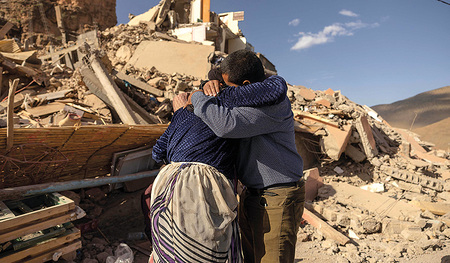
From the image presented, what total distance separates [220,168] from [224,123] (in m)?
0.28

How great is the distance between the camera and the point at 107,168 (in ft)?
11.6

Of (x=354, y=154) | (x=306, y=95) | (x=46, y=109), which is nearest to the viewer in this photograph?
(x=46, y=109)

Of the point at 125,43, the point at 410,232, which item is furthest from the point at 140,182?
the point at 125,43

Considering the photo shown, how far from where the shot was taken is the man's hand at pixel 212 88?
1.46 m

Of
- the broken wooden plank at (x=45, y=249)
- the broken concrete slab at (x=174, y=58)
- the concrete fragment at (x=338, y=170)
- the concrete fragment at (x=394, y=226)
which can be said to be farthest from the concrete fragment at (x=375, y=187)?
the broken concrete slab at (x=174, y=58)

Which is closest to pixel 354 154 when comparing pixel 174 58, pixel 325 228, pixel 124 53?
pixel 325 228

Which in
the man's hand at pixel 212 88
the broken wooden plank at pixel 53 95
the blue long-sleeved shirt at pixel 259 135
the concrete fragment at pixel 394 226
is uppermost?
the man's hand at pixel 212 88

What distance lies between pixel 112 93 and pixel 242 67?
13.2 feet

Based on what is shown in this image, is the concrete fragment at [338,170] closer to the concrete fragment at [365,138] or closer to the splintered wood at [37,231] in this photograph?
the concrete fragment at [365,138]

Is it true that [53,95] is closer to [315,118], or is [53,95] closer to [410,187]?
[315,118]

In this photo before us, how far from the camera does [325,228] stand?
378cm

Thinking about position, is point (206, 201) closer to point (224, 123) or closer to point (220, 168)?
point (220, 168)

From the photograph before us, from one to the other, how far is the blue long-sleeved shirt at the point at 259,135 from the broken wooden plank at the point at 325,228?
256 cm

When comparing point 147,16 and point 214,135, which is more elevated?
point 147,16
